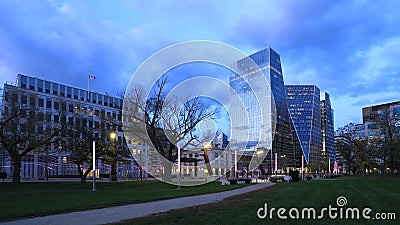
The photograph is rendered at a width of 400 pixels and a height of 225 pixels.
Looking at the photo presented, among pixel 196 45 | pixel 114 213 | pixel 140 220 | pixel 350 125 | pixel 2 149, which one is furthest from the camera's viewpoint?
pixel 350 125

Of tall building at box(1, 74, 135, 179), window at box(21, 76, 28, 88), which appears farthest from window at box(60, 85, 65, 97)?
window at box(21, 76, 28, 88)

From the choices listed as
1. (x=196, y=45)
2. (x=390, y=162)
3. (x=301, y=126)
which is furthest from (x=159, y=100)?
(x=301, y=126)

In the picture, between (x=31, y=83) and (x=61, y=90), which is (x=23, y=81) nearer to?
(x=31, y=83)

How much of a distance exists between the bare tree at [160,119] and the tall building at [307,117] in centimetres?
13661

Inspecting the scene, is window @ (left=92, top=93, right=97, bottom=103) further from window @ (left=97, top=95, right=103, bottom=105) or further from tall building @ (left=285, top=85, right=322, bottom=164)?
tall building @ (left=285, top=85, right=322, bottom=164)

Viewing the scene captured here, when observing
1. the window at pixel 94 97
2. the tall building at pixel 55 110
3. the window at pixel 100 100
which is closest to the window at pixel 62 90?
the tall building at pixel 55 110

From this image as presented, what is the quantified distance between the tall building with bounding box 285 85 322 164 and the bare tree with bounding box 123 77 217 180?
136607 mm

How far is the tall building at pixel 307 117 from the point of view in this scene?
557 feet

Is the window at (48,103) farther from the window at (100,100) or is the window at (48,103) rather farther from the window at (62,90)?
the window at (100,100)

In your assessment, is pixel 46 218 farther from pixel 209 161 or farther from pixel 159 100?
pixel 209 161

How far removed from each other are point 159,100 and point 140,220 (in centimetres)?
2716

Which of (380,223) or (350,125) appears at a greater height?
(350,125)

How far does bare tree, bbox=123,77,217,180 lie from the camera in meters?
35.4

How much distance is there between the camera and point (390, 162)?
2872 inches
